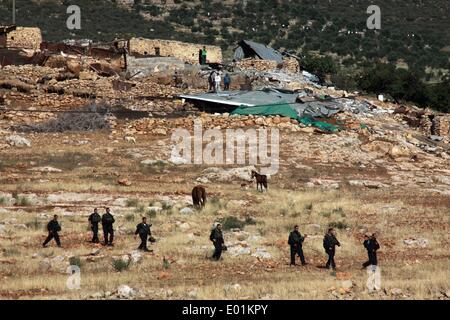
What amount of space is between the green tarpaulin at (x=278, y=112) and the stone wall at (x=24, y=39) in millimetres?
13024

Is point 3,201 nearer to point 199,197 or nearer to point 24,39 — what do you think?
point 199,197

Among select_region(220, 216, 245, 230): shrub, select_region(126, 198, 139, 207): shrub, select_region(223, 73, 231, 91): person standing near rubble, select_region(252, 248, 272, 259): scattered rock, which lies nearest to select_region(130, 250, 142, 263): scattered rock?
select_region(252, 248, 272, 259): scattered rock

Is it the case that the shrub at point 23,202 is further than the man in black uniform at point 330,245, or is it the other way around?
the shrub at point 23,202

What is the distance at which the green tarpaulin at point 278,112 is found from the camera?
120ft

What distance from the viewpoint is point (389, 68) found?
57531mm

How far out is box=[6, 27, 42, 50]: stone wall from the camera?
4382cm

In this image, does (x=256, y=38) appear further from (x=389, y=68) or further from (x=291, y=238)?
(x=291, y=238)

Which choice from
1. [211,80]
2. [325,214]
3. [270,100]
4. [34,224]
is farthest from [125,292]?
[211,80]

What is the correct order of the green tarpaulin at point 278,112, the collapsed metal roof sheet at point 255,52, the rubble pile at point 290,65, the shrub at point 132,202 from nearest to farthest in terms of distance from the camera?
the shrub at point 132,202
the green tarpaulin at point 278,112
the collapsed metal roof sheet at point 255,52
the rubble pile at point 290,65

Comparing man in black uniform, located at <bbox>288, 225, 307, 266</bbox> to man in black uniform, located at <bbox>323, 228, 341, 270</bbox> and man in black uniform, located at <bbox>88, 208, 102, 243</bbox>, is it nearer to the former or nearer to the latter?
man in black uniform, located at <bbox>323, 228, 341, 270</bbox>

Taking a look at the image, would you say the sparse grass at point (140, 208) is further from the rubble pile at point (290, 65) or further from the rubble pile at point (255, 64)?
the rubble pile at point (290, 65)

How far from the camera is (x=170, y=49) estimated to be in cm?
4644

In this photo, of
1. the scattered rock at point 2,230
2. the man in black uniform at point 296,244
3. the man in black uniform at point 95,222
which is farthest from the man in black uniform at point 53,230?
the man in black uniform at point 296,244

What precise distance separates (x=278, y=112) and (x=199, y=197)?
513 inches
